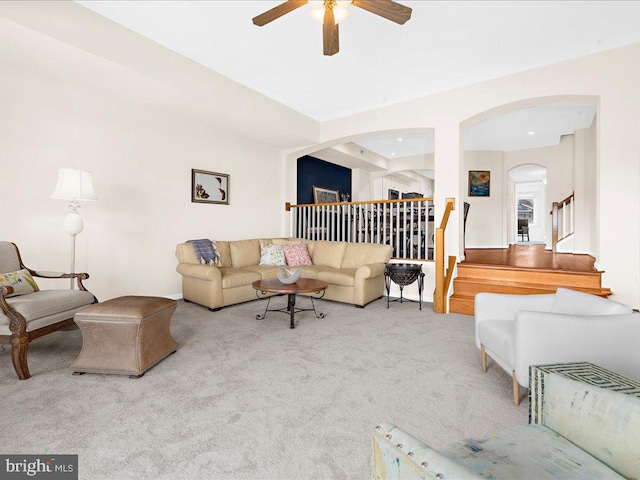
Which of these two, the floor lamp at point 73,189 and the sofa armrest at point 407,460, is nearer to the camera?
the sofa armrest at point 407,460

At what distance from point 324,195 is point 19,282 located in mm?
5904

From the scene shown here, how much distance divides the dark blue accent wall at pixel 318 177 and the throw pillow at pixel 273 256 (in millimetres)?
1952

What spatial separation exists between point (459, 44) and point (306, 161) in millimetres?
4307

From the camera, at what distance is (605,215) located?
354cm

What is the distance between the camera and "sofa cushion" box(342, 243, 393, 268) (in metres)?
4.80

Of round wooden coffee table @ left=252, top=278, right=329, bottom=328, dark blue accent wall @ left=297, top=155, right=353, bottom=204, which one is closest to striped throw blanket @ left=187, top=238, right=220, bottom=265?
round wooden coffee table @ left=252, top=278, right=329, bottom=328

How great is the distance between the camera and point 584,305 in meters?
1.97

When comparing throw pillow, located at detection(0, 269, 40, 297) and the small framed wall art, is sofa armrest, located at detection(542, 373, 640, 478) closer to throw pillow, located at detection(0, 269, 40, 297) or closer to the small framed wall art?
throw pillow, located at detection(0, 269, 40, 297)

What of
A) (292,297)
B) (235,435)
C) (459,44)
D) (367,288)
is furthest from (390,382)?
(459,44)

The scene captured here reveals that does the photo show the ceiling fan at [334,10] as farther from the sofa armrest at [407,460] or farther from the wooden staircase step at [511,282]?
the wooden staircase step at [511,282]

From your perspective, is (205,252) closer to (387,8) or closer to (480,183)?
(387,8)

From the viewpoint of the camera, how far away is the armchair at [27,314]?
7.33 ft

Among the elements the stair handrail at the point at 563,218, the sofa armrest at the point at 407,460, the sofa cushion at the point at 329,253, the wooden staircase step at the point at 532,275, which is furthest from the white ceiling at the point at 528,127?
the sofa armrest at the point at 407,460

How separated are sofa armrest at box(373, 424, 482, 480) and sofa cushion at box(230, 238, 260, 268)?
4453 millimetres
